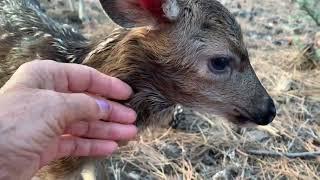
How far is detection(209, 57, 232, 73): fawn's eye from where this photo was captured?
3.63 meters

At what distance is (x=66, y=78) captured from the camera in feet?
10.0

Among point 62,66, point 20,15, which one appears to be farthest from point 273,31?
point 62,66

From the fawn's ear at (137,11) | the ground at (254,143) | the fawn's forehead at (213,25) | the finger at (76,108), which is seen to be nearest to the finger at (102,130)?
the finger at (76,108)

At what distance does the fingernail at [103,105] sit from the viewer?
9.85ft

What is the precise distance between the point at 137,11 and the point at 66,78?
0.71m

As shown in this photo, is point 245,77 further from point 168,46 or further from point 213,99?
point 168,46

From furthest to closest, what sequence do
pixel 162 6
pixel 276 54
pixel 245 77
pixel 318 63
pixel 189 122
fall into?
pixel 276 54, pixel 318 63, pixel 189 122, pixel 245 77, pixel 162 6

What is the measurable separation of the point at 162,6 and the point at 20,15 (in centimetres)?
166

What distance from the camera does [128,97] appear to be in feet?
11.8

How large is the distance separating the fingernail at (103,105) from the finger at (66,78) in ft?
0.41

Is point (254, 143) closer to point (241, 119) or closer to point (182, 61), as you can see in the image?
→ point (241, 119)

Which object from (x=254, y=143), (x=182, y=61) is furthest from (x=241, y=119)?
(x=254, y=143)

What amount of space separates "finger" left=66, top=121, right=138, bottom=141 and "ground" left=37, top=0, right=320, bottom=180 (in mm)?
1556

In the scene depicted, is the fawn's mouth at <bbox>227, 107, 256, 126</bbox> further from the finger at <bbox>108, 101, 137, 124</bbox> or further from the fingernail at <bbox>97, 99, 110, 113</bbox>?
the fingernail at <bbox>97, 99, 110, 113</bbox>
